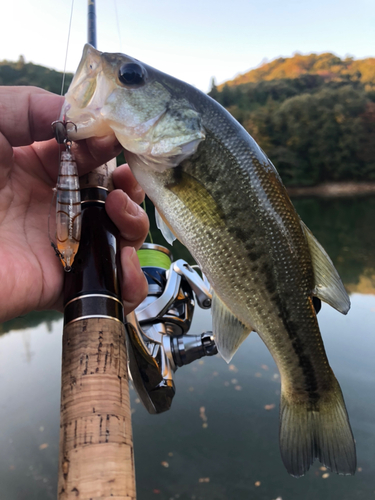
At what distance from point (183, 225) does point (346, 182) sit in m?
39.5

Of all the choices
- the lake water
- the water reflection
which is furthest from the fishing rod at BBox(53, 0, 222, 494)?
the water reflection

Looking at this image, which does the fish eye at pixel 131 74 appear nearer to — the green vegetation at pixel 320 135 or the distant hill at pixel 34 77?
the distant hill at pixel 34 77

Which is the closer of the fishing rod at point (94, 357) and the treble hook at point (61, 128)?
the fishing rod at point (94, 357)

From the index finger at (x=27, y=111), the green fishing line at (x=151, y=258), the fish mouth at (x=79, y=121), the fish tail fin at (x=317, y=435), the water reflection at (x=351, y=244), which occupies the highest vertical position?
the water reflection at (x=351, y=244)

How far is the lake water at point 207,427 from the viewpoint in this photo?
8.31ft

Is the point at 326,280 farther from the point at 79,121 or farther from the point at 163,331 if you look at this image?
the point at 163,331

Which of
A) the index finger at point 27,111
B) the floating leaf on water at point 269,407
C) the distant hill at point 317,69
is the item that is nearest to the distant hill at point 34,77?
the floating leaf on water at point 269,407

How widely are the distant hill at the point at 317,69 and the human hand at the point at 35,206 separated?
2505 inches

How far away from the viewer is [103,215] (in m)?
1.37

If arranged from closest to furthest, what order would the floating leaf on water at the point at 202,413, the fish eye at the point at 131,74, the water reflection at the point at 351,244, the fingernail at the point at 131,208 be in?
the fish eye at the point at 131,74 < the fingernail at the point at 131,208 < the floating leaf on water at the point at 202,413 < the water reflection at the point at 351,244

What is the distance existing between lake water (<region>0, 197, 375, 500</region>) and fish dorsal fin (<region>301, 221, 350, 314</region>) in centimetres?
196

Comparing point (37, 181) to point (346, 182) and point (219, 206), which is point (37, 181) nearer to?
point (219, 206)

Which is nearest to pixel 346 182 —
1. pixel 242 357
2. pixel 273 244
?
pixel 242 357

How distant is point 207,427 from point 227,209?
2.47 meters
